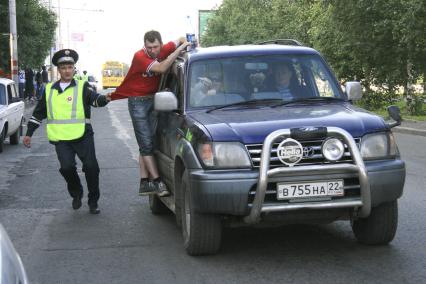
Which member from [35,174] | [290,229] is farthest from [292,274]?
[35,174]

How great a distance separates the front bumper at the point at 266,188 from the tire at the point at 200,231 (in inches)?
7.8

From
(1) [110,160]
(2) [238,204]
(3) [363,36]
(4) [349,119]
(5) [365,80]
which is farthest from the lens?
(5) [365,80]

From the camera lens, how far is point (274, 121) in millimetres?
5609

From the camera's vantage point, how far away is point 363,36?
23.5m

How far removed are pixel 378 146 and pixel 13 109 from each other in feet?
40.0

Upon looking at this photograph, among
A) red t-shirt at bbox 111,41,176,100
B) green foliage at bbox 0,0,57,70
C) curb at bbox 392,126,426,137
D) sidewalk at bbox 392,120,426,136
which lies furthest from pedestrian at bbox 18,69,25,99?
red t-shirt at bbox 111,41,176,100

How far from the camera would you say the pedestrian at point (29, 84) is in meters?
36.2

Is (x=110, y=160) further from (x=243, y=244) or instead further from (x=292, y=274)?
(x=292, y=274)

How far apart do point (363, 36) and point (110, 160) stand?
42.3 ft

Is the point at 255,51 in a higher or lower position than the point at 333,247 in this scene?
higher

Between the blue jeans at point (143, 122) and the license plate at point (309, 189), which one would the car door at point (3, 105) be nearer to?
the blue jeans at point (143, 122)

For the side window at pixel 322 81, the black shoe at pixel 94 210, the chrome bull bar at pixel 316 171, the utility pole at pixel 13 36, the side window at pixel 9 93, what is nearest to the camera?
the chrome bull bar at pixel 316 171

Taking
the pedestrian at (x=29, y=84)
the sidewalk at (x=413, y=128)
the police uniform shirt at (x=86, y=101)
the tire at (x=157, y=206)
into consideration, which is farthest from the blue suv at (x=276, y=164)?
the pedestrian at (x=29, y=84)

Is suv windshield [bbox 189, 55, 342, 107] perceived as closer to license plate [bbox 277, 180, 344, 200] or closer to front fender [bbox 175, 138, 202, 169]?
front fender [bbox 175, 138, 202, 169]
